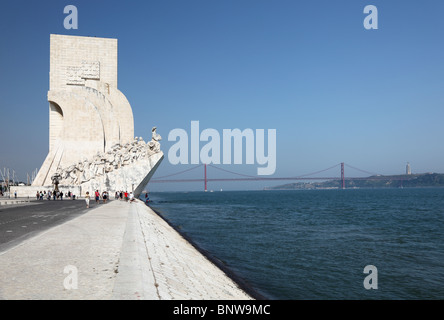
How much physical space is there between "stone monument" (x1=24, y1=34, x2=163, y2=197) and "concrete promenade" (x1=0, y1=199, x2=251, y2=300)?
19.6m

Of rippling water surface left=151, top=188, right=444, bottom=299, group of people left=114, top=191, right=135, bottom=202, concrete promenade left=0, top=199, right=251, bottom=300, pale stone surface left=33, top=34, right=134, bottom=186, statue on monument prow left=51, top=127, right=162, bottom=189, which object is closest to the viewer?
concrete promenade left=0, top=199, right=251, bottom=300

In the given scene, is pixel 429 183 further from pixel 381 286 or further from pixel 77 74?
pixel 381 286

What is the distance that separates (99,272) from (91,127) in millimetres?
28828

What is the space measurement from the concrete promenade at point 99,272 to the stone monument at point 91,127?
19562 mm

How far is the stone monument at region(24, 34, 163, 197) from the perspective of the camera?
83.0 feet

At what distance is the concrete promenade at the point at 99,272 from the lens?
311 cm

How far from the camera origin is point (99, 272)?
3.74 m

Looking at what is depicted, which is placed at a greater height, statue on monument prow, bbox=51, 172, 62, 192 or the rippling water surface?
statue on monument prow, bbox=51, 172, 62, 192

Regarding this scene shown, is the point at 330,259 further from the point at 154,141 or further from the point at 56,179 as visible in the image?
the point at 56,179

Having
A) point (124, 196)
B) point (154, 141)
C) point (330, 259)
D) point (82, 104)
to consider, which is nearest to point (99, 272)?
point (330, 259)

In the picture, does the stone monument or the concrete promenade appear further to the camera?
the stone monument

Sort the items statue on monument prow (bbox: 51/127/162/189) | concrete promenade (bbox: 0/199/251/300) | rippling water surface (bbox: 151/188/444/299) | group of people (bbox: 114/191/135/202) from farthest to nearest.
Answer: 1. statue on monument prow (bbox: 51/127/162/189)
2. group of people (bbox: 114/191/135/202)
3. rippling water surface (bbox: 151/188/444/299)
4. concrete promenade (bbox: 0/199/251/300)

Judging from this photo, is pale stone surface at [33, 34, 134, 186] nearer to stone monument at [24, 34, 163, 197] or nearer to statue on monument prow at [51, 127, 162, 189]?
stone monument at [24, 34, 163, 197]

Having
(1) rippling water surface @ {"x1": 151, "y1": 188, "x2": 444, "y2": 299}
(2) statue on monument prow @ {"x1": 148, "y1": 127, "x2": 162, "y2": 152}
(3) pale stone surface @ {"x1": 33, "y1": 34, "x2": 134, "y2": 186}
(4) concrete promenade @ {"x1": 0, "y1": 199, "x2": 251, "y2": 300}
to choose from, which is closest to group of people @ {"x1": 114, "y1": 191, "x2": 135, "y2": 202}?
(2) statue on monument prow @ {"x1": 148, "y1": 127, "x2": 162, "y2": 152}
